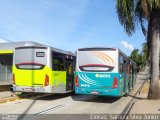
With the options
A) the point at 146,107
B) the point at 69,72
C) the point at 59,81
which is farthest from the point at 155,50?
the point at 59,81

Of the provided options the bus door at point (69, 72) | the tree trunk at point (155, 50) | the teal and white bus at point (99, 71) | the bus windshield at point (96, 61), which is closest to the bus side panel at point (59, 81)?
the bus door at point (69, 72)

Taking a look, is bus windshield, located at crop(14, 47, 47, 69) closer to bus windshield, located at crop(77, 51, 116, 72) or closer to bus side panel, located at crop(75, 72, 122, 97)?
bus windshield, located at crop(77, 51, 116, 72)

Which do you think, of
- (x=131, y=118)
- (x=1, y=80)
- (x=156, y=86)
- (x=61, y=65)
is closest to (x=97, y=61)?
(x=61, y=65)

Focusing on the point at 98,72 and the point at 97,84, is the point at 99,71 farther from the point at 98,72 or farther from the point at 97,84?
the point at 97,84

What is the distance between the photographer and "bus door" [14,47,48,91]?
1853cm

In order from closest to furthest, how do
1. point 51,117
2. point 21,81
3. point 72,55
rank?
point 51,117 → point 21,81 → point 72,55

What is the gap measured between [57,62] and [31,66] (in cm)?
163

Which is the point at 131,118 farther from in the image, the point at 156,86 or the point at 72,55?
the point at 72,55

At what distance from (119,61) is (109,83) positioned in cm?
137

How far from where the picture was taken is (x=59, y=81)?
1962 centimetres

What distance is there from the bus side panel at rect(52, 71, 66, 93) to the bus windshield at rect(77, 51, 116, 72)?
64.2 inches

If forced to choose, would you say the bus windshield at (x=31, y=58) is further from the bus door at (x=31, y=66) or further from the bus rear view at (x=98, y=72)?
the bus rear view at (x=98, y=72)

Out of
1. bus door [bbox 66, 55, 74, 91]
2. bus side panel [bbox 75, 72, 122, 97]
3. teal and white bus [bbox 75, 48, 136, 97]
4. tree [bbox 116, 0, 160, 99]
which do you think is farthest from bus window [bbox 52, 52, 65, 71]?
tree [bbox 116, 0, 160, 99]

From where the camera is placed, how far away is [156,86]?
1991cm
